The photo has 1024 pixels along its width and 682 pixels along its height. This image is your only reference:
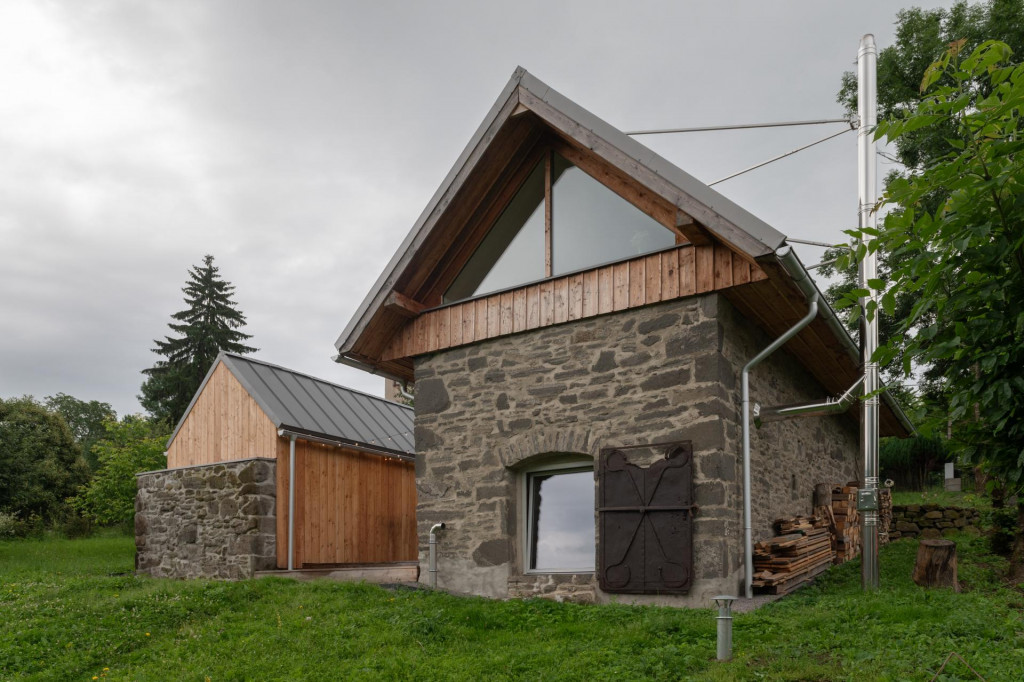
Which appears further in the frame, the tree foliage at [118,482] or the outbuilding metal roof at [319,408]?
the tree foliage at [118,482]

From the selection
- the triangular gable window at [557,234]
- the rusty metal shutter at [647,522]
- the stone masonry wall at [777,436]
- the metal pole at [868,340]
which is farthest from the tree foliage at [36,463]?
the metal pole at [868,340]

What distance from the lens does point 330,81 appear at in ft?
38.8

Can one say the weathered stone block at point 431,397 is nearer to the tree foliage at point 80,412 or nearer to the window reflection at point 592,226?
the window reflection at point 592,226

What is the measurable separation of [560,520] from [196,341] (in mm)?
27923

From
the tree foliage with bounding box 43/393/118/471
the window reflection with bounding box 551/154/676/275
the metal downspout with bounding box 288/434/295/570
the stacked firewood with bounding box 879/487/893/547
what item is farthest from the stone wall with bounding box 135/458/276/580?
the tree foliage with bounding box 43/393/118/471

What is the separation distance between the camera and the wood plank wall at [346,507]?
12.0 m

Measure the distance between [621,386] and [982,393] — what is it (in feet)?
17.2

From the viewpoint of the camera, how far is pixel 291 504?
38.8 ft

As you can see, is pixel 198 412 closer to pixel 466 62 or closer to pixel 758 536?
pixel 466 62

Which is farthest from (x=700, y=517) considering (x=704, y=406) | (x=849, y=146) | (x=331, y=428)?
(x=331, y=428)

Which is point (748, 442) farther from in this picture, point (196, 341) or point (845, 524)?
point (196, 341)

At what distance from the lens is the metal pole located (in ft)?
27.2

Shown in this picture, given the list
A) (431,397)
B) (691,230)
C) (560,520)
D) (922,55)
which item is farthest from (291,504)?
(922,55)

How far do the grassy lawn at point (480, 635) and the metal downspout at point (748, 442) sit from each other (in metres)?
0.52
